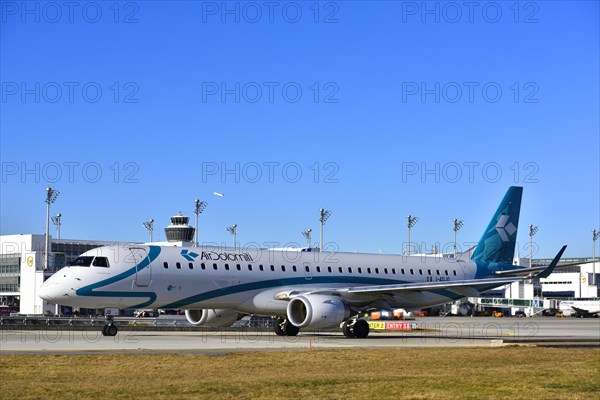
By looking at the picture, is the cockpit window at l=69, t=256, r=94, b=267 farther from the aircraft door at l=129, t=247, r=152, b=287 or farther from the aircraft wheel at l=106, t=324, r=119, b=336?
the aircraft wheel at l=106, t=324, r=119, b=336

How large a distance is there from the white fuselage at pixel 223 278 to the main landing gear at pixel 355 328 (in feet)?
3.83

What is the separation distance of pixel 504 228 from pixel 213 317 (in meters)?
20.0

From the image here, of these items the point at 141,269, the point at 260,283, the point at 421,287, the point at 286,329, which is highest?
the point at 141,269

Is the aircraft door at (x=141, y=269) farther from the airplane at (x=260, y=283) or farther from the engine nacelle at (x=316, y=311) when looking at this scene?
the engine nacelle at (x=316, y=311)

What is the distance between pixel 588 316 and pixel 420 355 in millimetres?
83576

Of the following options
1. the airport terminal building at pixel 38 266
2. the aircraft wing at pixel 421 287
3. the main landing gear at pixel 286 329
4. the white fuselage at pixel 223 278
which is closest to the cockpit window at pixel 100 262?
the white fuselage at pixel 223 278

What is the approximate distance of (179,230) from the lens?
119 metres

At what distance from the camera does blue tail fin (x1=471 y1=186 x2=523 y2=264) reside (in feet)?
182

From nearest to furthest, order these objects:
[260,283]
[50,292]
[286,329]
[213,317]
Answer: [50,292], [260,283], [213,317], [286,329]

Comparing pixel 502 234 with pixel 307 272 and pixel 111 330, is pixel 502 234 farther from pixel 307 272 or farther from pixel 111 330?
pixel 111 330

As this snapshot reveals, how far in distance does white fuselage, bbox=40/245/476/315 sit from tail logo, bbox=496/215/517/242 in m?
6.77

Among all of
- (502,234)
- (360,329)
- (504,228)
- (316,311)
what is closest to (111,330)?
(316,311)

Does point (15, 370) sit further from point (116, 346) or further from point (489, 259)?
point (489, 259)

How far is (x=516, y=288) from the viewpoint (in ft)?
464
